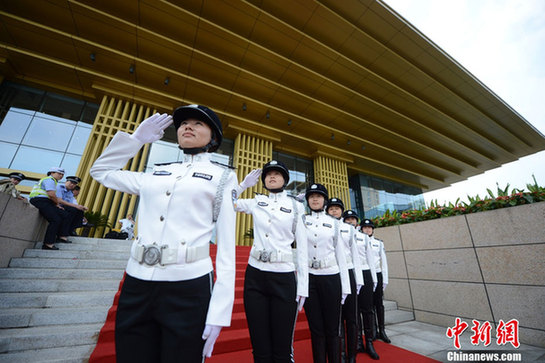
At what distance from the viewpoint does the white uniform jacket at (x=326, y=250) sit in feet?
8.20

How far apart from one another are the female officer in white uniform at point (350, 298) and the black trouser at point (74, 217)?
545 centimetres

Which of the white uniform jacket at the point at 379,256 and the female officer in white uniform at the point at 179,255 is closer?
the female officer in white uniform at the point at 179,255

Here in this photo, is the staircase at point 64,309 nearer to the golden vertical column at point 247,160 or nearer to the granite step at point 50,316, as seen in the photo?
the granite step at point 50,316

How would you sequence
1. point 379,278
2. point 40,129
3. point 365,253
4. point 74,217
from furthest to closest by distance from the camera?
1. point 40,129
2. point 74,217
3. point 379,278
4. point 365,253

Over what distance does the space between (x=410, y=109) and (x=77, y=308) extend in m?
12.4

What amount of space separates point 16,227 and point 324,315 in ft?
15.7

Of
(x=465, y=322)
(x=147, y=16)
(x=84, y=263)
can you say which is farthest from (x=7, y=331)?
(x=147, y=16)

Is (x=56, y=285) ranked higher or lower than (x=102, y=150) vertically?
lower

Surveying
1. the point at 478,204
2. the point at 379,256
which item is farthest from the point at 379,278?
the point at 478,204

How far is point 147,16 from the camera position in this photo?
6340 millimetres

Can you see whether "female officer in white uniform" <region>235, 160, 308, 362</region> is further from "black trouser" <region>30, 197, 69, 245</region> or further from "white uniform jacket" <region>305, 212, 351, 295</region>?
"black trouser" <region>30, 197, 69, 245</region>

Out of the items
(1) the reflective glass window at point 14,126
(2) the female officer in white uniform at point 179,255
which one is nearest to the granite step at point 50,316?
(2) the female officer in white uniform at point 179,255

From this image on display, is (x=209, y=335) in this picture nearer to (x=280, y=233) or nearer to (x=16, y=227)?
(x=280, y=233)

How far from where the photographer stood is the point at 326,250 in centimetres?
256
